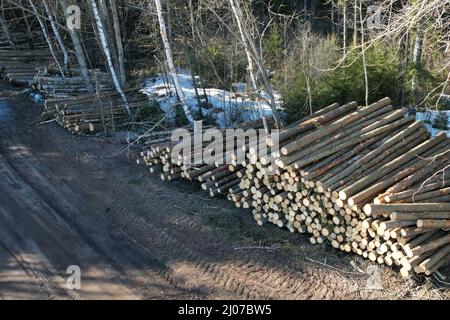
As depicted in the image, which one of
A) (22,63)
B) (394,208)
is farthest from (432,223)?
(22,63)

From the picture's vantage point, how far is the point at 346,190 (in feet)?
24.8

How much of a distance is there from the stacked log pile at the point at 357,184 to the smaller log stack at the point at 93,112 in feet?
16.7

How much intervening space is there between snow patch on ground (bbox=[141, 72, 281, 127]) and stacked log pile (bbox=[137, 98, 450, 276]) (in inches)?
133

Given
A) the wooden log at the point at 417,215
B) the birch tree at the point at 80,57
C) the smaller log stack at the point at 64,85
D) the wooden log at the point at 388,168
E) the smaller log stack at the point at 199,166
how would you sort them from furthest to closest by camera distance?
the smaller log stack at the point at 64,85
the birch tree at the point at 80,57
the smaller log stack at the point at 199,166
the wooden log at the point at 388,168
the wooden log at the point at 417,215

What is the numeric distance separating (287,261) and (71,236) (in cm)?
405

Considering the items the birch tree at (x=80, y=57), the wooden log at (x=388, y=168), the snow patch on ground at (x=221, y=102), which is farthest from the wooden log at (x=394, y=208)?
the birch tree at (x=80, y=57)

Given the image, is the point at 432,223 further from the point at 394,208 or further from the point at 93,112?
the point at 93,112

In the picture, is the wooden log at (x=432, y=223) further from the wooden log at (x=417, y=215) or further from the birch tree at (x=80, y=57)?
the birch tree at (x=80, y=57)

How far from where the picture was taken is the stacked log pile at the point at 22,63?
18.5m

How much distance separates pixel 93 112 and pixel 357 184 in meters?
9.26

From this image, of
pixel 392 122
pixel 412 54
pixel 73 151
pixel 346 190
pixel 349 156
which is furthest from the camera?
pixel 412 54

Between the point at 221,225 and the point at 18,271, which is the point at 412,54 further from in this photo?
the point at 18,271

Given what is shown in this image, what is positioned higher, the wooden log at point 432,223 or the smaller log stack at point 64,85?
the smaller log stack at point 64,85
